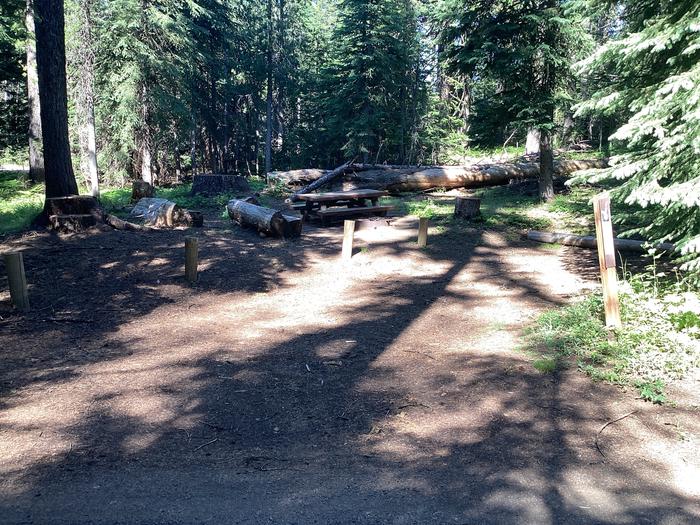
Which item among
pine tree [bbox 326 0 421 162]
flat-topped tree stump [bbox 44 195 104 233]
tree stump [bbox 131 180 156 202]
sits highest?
pine tree [bbox 326 0 421 162]

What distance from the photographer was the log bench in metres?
15.4

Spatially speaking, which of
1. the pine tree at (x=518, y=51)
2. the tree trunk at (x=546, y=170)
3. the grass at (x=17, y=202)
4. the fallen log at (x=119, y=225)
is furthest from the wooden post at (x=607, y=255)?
the grass at (x=17, y=202)

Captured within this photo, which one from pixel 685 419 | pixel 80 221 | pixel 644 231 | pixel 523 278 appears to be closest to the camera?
pixel 685 419

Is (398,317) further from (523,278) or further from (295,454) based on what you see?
(295,454)

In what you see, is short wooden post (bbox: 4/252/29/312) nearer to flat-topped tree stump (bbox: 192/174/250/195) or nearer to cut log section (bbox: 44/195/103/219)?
cut log section (bbox: 44/195/103/219)

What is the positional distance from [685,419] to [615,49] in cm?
465

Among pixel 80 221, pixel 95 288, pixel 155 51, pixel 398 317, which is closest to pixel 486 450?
pixel 398 317

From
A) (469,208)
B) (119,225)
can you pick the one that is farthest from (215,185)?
(469,208)

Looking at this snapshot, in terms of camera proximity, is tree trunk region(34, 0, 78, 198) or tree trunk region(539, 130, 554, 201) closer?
tree trunk region(34, 0, 78, 198)

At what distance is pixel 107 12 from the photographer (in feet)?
71.8

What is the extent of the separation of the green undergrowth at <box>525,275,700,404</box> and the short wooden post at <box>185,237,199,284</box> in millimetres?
5855

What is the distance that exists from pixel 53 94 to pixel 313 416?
11080 millimetres

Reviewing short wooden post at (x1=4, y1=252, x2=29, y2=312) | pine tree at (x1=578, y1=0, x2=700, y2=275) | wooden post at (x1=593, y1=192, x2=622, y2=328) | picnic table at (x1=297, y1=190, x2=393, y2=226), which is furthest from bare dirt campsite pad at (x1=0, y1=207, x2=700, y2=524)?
picnic table at (x1=297, y1=190, x2=393, y2=226)

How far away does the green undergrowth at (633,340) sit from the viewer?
204 inches
